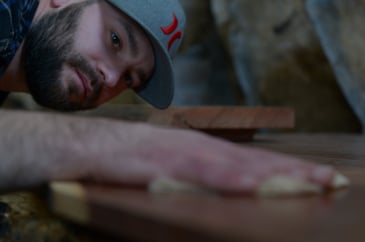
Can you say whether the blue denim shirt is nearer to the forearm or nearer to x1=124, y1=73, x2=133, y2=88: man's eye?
x1=124, y1=73, x2=133, y2=88: man's eye

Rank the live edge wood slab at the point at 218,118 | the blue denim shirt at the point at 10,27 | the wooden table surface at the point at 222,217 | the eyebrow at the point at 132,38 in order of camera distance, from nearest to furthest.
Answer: the wooden table surface at the point at 222,217, the blue denim shirt at the point at 10,27, the eyebrow at the point at 132,38, the live edge wood slab at the point at 218,118

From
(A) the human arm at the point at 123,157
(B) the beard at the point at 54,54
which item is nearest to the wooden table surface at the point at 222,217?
(A) the human arm at the point at 123,157

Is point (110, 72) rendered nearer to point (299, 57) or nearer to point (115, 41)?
point (115, 41)

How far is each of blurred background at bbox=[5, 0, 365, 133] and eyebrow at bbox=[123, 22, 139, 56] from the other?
1.77 metres

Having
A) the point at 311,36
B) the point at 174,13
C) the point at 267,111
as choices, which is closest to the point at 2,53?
the point at 174,13

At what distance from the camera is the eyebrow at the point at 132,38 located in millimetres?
1900

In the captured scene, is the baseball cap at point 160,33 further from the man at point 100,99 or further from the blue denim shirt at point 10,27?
the blue denim shirt at point 10,27

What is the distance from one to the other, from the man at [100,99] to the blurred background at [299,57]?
1565 mm

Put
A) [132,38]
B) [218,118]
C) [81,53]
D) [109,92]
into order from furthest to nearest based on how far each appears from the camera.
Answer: [218,118] → [109,92] → [132,38] → [81,53]

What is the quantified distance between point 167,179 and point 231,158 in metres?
0.08

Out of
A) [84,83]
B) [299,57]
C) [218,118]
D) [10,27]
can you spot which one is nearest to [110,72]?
[84,83]

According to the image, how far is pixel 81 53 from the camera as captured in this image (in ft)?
5.92

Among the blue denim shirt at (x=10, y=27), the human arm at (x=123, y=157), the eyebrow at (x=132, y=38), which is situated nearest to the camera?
the human arm at (x=123, y=157)

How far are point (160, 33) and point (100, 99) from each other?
329 millimetres
